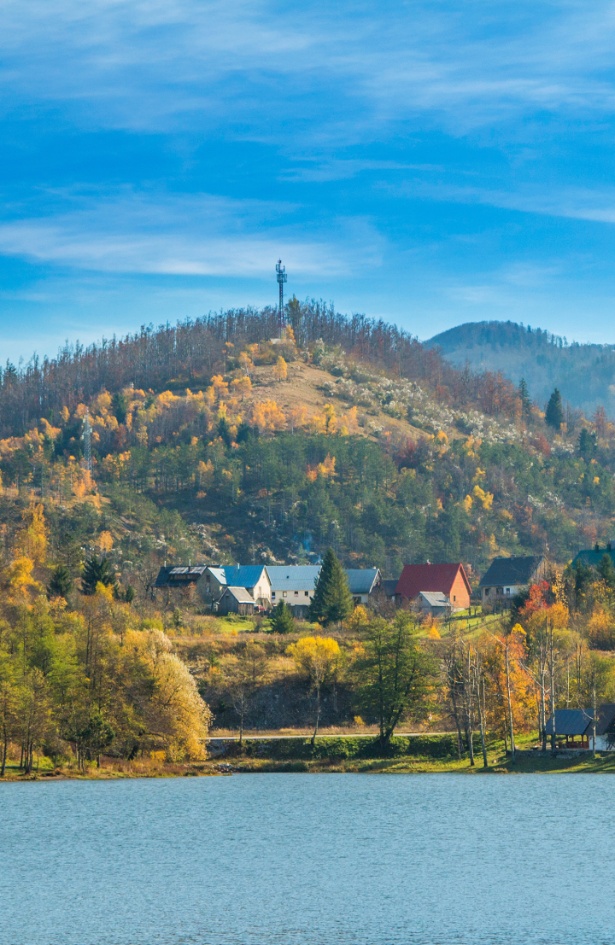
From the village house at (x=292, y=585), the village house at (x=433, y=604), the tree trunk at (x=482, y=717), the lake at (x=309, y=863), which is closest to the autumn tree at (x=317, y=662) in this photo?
the tree trunk at (x=482, y=717)

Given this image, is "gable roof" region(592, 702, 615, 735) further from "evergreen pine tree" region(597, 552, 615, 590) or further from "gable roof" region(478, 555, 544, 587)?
"gable roof" region(478, 555, 544, 587)

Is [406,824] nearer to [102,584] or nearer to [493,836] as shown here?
[493,836]

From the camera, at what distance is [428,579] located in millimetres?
150000

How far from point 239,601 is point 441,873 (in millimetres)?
93754

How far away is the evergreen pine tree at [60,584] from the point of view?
115 metres

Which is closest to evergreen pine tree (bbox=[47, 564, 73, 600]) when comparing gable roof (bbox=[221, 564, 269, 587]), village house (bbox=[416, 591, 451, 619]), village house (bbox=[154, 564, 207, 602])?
village house (bbox=[154, 564, 207, 602])

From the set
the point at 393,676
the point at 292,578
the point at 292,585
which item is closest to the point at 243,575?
the point at 292,585

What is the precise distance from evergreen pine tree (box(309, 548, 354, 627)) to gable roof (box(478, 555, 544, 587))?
30334 mm

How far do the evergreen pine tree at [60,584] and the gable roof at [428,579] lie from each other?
153 ft

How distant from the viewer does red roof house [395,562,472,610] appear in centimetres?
14875

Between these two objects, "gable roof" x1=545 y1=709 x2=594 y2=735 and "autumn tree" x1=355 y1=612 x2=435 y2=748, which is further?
"autumn tree" x1=355 y1=612 x2=435 y2=748

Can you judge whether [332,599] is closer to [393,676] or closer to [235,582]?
[235,582]

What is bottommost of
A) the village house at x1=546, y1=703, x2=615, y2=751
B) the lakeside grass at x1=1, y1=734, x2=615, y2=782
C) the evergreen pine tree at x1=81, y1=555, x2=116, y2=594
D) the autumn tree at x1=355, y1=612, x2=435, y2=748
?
the lakeside grass at x1=1, y1=734, x2=615, y2=782

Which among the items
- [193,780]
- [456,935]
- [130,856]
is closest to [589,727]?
[193,780]
